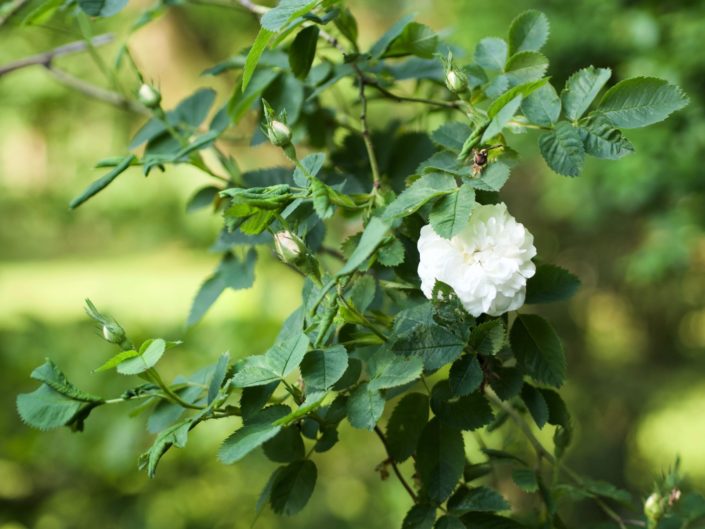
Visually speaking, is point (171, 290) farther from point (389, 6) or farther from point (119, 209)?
point (389, 6)

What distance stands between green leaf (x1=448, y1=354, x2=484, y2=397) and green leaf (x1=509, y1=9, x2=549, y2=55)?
22 centimetres

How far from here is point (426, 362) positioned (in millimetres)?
472

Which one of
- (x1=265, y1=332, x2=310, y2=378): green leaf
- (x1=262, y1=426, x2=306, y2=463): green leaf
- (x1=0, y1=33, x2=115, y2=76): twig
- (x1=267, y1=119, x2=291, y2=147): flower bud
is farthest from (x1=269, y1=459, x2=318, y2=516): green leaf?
(x1=0, y1=33, x2=115, y2=76): twig

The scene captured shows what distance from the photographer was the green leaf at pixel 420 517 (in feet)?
1.70

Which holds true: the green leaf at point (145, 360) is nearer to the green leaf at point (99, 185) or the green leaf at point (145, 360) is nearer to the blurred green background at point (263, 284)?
the green leaf at point (99, 185)

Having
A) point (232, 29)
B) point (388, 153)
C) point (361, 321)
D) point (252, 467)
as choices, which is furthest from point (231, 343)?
point (232, 29)

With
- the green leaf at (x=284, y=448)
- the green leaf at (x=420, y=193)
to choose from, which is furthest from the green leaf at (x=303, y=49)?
the green leaf at (x=284, y=448)

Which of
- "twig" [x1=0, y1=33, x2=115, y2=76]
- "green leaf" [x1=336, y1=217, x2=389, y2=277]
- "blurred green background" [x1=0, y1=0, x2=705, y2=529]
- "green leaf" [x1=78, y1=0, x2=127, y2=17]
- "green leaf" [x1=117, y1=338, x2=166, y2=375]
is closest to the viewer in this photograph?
"green leaf" [x1=336, y1=217, x2=389, y2=277]

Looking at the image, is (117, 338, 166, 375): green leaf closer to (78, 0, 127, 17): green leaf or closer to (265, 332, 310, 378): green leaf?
(265, 332, 310, 378): green leaf

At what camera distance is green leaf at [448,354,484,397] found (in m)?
0.49

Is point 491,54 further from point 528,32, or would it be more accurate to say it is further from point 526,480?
point 526,480

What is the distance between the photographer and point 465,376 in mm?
489

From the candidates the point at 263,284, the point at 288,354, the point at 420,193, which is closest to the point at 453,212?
the point at 420,193

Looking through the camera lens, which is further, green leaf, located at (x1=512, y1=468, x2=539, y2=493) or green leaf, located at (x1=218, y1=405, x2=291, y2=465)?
green leaf, located at (x1=512, y1=468, x2=539, y2=493)
